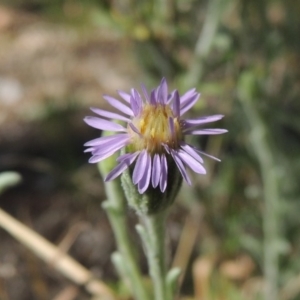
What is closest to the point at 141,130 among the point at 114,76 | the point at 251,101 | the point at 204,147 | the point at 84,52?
the point at 251,101

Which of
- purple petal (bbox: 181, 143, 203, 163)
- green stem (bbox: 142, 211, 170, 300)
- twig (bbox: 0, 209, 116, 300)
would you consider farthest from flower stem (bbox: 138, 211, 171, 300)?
twig (bbox: 0, 209, 116, 300)

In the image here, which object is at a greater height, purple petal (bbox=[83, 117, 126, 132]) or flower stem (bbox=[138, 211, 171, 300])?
purple petal (bbox=[83, 117, 126, 132])

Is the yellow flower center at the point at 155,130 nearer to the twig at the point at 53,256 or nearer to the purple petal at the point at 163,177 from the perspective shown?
the purple petal at the point at 163,177

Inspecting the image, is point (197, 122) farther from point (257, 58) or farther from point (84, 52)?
point (84, 52)

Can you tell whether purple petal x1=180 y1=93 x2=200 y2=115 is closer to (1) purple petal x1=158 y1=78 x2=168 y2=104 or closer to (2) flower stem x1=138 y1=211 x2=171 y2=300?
(1) purple petal x1=158 y1=78 x2=168 y2=104

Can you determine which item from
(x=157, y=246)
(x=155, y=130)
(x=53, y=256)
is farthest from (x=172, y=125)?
(x=53, y=256)

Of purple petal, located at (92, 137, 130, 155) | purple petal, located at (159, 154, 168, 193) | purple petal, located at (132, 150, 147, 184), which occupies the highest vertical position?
purple petal, located at (92, 137, 130, 155)

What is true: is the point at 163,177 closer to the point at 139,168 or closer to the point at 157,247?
the point at 139,168
